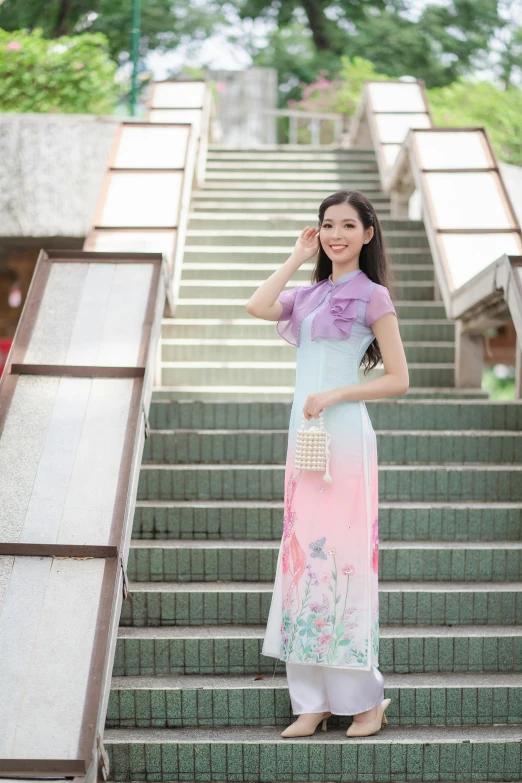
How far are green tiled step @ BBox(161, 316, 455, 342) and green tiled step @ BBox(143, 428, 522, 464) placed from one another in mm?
1474

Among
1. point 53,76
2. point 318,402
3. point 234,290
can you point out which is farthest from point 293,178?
point 318,402

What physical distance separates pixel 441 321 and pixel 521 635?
289cm

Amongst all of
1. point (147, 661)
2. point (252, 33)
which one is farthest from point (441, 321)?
point (252, 33)

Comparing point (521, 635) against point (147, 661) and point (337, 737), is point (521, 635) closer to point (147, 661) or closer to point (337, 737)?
point (337, 737)

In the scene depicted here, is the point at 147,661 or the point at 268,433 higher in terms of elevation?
the point at 268,433

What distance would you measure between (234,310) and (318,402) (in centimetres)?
337

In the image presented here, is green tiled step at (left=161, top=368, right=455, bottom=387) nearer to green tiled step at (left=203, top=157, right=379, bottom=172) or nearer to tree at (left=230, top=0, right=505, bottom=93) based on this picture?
green tiled step at (left=203, top=157, right=379, bottom=172)

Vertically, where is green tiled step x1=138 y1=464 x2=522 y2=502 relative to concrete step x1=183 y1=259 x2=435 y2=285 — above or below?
below

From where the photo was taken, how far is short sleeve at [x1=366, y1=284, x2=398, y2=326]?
3.12 m

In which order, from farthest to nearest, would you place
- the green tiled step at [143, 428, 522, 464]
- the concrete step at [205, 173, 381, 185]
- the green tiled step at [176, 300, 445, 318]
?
the concrete step at [205, 173, 381, 185] < the green tiled step at [176, 300, 445, 318] < the green tiled step at [143, 428, 522, 464]

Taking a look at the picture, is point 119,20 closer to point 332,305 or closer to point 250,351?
point 250,351

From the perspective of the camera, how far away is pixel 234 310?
6.34 meters

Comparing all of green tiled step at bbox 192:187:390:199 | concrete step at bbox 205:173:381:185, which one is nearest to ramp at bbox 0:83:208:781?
green tiled step at bbox 192:187:390:199

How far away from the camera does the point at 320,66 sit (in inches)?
870
